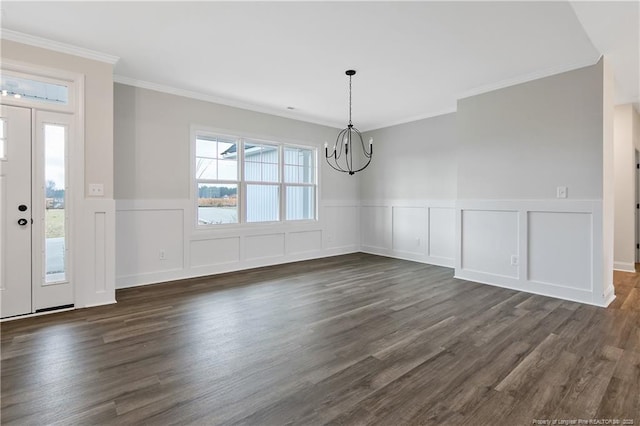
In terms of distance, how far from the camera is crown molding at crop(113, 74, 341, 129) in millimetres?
4285

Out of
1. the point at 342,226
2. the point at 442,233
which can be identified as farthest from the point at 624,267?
the point at 342,226

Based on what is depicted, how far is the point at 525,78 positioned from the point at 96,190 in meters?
5.24

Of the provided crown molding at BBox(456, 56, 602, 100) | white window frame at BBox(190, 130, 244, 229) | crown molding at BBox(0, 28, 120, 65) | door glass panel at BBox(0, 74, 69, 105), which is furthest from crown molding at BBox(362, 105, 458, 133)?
door glass panel at BBox(0, 74, 69, 105)

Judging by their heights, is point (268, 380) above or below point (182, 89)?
below

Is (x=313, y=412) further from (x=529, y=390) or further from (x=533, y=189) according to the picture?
(x=533, y=189)

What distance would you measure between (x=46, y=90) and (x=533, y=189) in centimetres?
562

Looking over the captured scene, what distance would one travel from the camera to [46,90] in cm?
332

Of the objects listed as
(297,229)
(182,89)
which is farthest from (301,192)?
(182,89)

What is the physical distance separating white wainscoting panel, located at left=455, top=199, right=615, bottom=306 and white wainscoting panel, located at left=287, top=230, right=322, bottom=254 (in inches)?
→ 107

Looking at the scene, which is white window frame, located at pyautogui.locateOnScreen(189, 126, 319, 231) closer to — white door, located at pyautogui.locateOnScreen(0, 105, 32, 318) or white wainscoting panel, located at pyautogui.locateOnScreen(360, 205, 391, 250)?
white wainscoting panel, located at pyautogui.locateOnScreen(360, 205, 391, 250)

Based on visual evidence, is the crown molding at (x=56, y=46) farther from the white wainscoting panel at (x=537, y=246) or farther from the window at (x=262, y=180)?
the white wainscoting panel at (x=537, y=246)

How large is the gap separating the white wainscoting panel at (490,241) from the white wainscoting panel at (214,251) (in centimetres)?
357

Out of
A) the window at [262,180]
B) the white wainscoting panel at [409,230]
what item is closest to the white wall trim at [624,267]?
the white wainscoting panel at [409,230]

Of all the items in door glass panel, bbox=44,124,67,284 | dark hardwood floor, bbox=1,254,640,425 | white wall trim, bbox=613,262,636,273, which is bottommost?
dark hardwood floor, bbox=1,254,640,425
